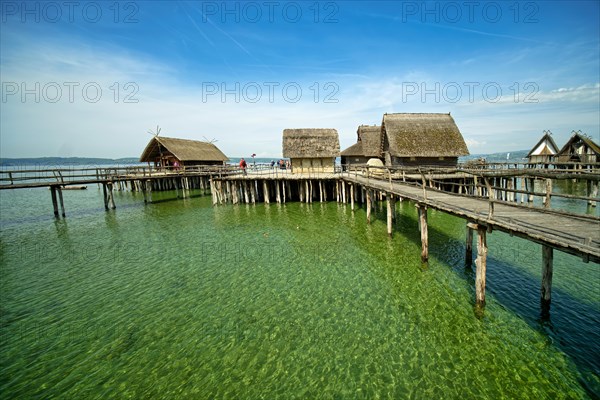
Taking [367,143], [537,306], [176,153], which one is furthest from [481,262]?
[176,153]

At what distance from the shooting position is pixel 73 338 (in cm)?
756

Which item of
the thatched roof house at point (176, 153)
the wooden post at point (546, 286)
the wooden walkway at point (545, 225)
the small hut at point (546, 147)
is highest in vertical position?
the thatched roof house at point (176, 153)

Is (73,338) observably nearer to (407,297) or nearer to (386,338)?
(386,338)

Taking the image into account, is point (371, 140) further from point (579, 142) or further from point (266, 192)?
point (579, 142)

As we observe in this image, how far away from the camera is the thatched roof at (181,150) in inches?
1364

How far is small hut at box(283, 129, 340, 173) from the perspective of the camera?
93.9 ft

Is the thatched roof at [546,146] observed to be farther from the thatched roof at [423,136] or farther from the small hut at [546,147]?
the thatched roof at [423,136]

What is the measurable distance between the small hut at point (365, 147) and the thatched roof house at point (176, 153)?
18.7m

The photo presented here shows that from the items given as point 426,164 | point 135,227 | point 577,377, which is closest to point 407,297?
point 577,377

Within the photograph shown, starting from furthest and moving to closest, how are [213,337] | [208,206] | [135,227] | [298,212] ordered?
1. [208,206]
2. [298,212]
3. [135,227]
4. [213,337]

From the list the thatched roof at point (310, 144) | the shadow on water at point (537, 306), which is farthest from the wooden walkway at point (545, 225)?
the thatched roof at point (310, 144)

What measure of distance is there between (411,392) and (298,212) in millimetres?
16630

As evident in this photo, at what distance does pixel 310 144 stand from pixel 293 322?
22897mm

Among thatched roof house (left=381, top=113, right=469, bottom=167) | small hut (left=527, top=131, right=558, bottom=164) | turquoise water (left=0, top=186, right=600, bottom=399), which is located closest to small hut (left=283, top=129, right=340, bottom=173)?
thatched roof house (left=381, top=113, right=469, bottom=167)
